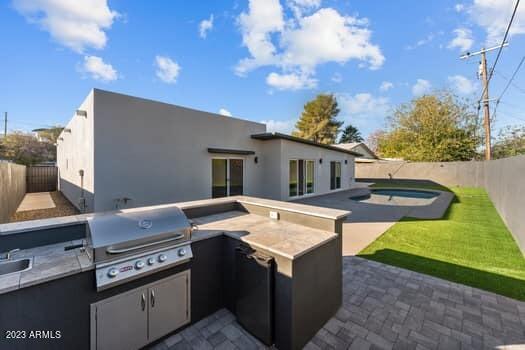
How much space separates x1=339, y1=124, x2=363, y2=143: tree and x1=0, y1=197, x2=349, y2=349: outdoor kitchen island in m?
35.7

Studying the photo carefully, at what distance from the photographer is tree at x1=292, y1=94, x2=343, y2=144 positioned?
29.0m

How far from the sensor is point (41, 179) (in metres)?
14.9

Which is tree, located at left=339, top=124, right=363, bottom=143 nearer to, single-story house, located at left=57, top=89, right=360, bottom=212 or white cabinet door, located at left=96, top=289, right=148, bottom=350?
single-story house, located at left=57, top=89, right=360, bottom=212

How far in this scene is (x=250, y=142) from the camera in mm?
10242

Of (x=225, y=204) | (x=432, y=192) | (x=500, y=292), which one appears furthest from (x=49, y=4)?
(x=432, y=192)

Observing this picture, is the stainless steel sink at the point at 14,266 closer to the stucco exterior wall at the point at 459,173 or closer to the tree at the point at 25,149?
the stucco exterior wall at the point at 459,173

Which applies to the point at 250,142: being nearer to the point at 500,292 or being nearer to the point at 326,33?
the point at 326,33

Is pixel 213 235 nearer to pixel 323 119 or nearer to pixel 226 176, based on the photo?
pixel 226 176

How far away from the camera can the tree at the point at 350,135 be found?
35.5 metres

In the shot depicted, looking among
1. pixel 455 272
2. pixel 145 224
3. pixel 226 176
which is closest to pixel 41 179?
pixel 226 176

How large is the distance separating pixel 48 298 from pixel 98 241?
48cm

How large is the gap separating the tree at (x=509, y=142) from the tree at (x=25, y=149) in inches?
1640

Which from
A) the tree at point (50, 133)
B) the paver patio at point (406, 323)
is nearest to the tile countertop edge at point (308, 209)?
the paver patio at point (406, 323)

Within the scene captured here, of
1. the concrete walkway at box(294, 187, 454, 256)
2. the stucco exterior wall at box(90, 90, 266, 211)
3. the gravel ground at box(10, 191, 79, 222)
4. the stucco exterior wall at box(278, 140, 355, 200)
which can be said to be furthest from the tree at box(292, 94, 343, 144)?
the gravel ground at box(10, 191, 79, 222)
